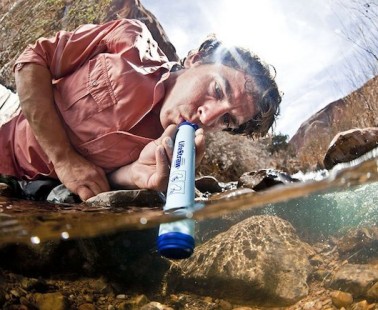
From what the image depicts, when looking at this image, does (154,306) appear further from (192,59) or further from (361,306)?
(192,59)

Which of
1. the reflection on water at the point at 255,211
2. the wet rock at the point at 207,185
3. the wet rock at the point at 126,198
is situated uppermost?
the reflection on water at the point at 255,211

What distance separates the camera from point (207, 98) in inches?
32.6

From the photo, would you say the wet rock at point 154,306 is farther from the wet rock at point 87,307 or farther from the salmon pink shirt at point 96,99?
the salmon pink shirt at point 96,99

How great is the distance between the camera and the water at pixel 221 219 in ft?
1.63

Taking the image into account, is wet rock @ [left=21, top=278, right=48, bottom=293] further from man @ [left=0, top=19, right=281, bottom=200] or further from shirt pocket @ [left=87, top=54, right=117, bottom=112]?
shirt pocket @ [left=87, top=54, right=117, bottom=112]

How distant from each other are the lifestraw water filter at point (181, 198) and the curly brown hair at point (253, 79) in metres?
0.17

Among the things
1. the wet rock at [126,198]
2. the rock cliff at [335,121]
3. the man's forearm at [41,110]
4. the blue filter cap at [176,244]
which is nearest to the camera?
the blue filter cap at [176,244]

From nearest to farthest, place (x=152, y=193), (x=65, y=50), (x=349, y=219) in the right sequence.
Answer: (x=349, y=219), (x=152, y=193), (x=65, y=50)

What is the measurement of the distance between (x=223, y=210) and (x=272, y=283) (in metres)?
0.10

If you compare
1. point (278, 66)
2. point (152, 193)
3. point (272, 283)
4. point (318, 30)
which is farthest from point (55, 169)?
point (318, 30)

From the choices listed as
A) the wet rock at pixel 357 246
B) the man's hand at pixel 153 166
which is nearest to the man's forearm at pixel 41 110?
the man's hand at pixel 153 166

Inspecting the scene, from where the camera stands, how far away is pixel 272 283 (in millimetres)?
472

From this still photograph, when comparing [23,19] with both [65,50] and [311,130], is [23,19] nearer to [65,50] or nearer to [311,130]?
[65,50]

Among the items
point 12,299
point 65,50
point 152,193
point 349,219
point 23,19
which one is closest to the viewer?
point 12,299
